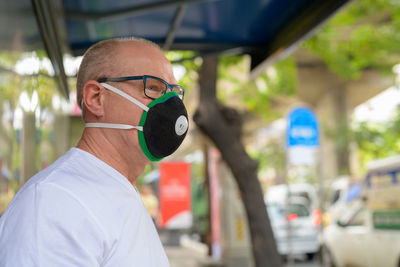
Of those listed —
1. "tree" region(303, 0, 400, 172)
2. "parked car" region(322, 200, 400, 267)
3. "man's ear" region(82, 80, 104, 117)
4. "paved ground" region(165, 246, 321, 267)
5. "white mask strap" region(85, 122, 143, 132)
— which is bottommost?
"paved ground" region(165, 246, 321, 267)

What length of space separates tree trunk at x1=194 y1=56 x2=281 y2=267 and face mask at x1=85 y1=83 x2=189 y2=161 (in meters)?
7.13

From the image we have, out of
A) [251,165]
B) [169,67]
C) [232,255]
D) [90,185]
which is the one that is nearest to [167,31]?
[251,165]

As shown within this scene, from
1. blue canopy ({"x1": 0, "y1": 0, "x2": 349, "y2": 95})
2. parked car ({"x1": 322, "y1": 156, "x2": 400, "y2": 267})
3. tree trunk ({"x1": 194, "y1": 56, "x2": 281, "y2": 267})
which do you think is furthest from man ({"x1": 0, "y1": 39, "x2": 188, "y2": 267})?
parked car ({"x1": 322, "y1": 156, "x2": 400, "y2": 267})

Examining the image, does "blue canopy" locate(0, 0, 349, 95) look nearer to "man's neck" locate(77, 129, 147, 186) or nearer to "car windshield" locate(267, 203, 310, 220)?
"man's neck" locate(77, 129, 147, 186)

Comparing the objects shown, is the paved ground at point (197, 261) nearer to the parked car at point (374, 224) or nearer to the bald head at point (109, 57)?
the parked car at point (374, 224)

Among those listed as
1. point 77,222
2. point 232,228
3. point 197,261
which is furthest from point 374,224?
point 77,222

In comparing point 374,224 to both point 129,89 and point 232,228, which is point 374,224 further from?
point 129,89

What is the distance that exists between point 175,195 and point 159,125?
58.4ft

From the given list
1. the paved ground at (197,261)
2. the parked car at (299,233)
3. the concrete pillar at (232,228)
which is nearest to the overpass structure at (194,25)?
the concrete pillar at (232,228)

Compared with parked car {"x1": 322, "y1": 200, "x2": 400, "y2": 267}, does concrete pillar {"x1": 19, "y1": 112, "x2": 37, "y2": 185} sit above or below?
above

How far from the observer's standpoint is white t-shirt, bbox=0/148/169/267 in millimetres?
1366

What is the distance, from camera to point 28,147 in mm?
2918

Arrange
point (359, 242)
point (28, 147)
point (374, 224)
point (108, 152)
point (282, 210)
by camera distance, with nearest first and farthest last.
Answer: point (108, 152)
point (28, 147)
point (374, 224)
point (359, 242)
point (282, 210)

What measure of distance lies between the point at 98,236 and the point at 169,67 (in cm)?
69
